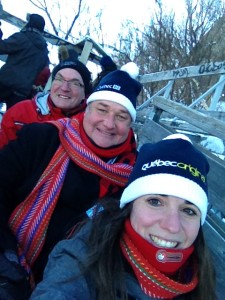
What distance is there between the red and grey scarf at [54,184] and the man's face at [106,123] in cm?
5

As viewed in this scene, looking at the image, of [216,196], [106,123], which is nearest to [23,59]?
[106,123]

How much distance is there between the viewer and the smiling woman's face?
1.44 meters

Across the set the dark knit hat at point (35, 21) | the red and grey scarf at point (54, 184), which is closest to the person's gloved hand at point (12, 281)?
the red and grey scarf at point (54, 184)

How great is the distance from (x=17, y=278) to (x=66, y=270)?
14.8 inches

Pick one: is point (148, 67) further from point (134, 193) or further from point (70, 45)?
point (134, 193)

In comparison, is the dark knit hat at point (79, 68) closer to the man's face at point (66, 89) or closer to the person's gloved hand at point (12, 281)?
the man's face at point (66, 89)

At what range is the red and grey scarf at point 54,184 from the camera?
6.75 feet

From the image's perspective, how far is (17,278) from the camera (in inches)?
67.0

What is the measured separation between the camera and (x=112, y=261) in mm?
1465

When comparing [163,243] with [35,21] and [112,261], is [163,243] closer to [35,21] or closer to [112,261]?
[112,261]

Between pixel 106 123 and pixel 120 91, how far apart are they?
291 mm

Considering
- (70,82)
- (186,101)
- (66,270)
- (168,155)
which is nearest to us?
(66,270)

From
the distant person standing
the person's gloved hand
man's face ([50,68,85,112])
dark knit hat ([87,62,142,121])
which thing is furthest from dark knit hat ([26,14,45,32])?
the person's gloved hand

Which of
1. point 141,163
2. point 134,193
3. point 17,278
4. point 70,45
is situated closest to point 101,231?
point 134,193
